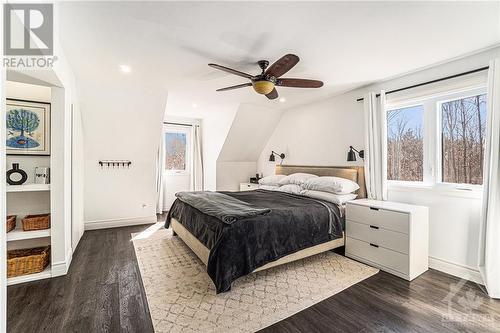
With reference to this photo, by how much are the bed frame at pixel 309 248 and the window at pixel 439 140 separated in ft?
1.46

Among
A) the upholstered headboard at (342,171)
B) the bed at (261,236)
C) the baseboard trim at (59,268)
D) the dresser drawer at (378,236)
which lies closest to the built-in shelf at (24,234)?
the baseboard trim at (59,268)

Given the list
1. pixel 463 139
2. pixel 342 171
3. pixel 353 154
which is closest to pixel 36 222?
pixel 342 171

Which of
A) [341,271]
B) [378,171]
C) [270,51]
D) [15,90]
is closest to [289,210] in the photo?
[341,271]

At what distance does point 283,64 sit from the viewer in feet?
7.16

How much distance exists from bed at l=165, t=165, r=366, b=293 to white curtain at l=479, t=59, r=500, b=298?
1365 mm

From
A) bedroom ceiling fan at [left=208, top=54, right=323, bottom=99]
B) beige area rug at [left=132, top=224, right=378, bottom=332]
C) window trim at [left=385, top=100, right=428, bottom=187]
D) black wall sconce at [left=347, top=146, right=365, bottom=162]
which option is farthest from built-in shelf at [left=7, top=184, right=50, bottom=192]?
window trim at [left=385, top=100, right=428, bottom=187]

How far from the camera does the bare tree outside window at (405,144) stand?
3105mm

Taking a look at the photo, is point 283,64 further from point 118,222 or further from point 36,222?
→ point 118,222

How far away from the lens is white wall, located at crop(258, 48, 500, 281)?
254cm

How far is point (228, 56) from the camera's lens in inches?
101

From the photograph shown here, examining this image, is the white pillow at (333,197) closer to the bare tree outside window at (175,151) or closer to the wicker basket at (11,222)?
A: the wicker basket at (11,222)

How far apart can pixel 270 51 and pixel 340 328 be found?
255cm

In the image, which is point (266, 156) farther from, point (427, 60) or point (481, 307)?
point (481, 307)

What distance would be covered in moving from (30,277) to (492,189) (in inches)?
183
